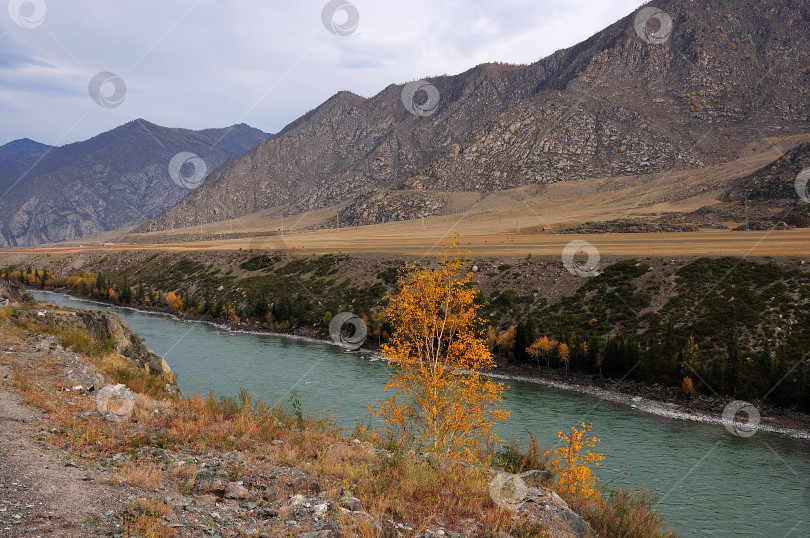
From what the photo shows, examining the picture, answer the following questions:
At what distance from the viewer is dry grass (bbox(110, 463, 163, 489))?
→ 8359 millimetres

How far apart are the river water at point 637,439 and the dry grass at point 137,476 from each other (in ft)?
Result: 20.6

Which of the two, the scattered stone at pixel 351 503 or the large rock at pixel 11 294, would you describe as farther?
the large rock at pixel 11 294

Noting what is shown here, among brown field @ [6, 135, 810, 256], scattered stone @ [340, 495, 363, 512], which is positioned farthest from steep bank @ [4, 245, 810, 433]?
scattered stone @ [340, 495, 363, 512]

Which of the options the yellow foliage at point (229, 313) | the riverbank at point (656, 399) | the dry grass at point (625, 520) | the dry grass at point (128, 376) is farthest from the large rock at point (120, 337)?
the yellow foliage at point (229, 313)

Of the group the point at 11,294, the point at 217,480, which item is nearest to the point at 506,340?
the point at 11,294

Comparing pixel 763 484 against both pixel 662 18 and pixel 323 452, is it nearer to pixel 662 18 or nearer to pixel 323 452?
pixel 323 452

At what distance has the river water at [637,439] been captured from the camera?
20.4 m

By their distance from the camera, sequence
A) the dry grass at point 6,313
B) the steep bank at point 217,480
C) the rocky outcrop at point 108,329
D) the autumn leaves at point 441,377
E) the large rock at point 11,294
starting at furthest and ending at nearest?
the large rock at point 11,294 → the rocky outcrop at point 108,329 → the dry grass at point 6,313 → the autumn leaves at point 441,377 → the steep bank at point 217,480

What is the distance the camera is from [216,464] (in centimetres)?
1008

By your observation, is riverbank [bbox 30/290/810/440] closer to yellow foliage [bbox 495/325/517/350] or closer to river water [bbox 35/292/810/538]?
river water [bbox 35/292/810/538]

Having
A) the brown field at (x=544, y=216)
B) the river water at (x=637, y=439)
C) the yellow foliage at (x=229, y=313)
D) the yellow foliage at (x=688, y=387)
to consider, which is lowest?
the river water at (x=637, y=439)

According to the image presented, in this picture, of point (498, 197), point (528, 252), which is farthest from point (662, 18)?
point (528, 252)

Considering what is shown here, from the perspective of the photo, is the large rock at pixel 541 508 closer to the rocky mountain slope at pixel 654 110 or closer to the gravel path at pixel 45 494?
the gravel path at pixel 45 494

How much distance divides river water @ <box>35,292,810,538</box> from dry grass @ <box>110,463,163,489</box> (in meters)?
6.27
